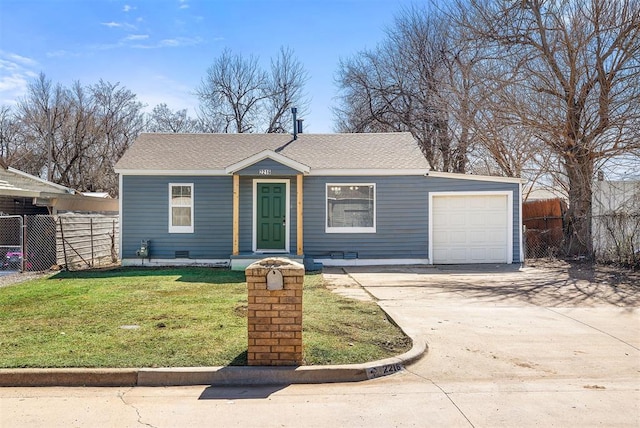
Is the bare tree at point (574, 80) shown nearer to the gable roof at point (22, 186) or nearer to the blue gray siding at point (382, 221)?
the blue gray siding at point (382, 221)

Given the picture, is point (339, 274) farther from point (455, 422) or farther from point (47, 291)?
point (455, 422)

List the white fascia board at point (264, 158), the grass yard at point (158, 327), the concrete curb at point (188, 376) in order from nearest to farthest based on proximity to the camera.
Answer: the concrete curb at point (188, 376)
the grass yard at point (158, 327)
the white fascia board at point (264, 158)

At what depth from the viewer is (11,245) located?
13852 mm

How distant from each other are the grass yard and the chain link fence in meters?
2.65

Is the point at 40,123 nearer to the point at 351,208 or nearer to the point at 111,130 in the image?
the point at 111,130

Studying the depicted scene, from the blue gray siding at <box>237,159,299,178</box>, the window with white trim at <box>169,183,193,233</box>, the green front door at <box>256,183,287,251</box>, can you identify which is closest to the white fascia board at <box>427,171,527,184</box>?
the blue gray siding at <box>237,159,299,178</box>

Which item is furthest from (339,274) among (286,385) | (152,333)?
(286,385)

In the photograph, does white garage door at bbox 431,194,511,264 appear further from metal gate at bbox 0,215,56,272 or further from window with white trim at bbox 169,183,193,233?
metal gate at bbox 0,215,56,272

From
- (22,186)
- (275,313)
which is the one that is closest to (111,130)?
(22,186)

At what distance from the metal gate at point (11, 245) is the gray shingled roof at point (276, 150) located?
3279 mm

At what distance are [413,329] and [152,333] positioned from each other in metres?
3.36

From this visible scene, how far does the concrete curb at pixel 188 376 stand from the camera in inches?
175

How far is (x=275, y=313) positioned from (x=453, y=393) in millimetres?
1855

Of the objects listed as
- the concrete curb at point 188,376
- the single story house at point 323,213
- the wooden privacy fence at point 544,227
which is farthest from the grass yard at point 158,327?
the wooden privacy fence at point 544,227
